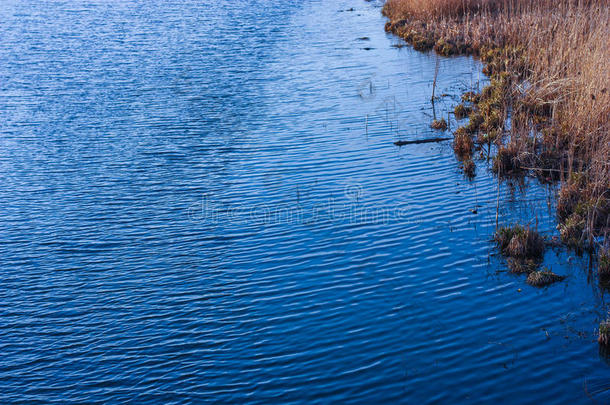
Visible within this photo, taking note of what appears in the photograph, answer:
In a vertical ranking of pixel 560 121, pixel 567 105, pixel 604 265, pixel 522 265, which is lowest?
pixel 522 265

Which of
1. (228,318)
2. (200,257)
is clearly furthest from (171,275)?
(228,318)

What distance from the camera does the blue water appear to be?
6.75 metres

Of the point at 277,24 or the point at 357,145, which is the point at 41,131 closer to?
the point at 357,145

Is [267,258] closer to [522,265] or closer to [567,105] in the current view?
[522,265]

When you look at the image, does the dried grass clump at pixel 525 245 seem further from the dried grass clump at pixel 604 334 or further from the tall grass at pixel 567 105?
the dried grass clump at pixel 604 334

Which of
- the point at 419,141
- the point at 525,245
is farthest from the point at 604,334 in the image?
the point at 419,141

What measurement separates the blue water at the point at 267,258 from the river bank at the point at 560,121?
0.46m

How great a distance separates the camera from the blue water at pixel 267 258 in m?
6.75

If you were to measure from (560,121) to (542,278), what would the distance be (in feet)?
17.9

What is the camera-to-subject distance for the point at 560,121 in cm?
1238

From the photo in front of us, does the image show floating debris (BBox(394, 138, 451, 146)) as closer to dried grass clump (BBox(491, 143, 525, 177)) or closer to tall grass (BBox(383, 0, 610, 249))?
tall grass (BBox(383, 0, 610, 249))

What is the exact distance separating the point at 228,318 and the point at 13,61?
62.7 ft

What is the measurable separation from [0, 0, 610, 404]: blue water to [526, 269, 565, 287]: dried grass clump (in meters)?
0.11

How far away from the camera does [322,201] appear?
1113cm
